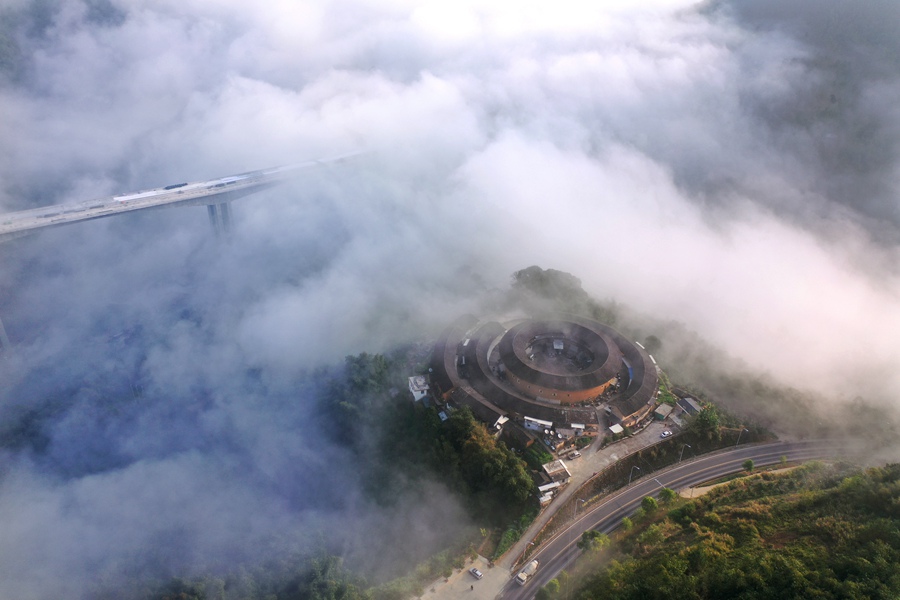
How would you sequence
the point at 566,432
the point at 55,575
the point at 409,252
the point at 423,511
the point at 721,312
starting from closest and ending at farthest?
the point at 55,575, the point at 423,511, the point at 566,432, the point at 721,312, the point at 409,252

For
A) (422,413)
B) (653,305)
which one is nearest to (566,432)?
(422,413)

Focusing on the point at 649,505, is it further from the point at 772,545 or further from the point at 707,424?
the point at 707,424

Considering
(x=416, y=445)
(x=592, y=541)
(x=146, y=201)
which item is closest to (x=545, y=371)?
(x=416, y=445)

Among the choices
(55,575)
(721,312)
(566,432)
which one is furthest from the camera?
(721,312)

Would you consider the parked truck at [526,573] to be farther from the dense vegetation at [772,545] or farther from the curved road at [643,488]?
the dense vegetation at [772,545]

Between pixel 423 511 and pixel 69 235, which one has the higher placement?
pixel 69 235

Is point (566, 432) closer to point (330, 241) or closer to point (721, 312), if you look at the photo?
point (721, 312)
